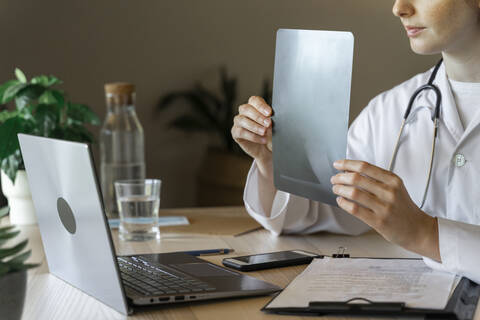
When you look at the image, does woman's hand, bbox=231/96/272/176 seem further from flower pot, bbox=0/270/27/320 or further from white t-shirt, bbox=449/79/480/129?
flower pot, bbox=0/270/27/320

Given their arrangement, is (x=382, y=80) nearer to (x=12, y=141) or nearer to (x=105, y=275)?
(x=12, y=141)

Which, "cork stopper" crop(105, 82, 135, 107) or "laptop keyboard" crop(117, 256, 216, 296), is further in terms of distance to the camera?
"cork stopper" crop(105, 82, 135, 107)

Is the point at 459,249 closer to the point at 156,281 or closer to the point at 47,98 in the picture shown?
the point at 156,281

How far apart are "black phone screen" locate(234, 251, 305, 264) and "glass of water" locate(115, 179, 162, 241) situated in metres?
0.33

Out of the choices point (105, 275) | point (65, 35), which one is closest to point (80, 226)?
point (105, 275)

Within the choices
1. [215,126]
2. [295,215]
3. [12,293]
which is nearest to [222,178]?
[215,126]

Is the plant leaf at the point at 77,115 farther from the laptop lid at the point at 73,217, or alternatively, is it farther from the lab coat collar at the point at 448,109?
the lab coat collar at the point at 448,109

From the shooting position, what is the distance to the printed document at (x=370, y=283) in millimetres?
943

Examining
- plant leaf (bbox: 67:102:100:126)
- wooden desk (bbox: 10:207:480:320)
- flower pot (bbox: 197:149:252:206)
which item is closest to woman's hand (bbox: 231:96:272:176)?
wooden desk (bbox: 10:207:480:320)

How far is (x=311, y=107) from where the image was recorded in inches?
46.9

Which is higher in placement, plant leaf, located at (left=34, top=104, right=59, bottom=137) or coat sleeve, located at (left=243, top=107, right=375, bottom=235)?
plant leaf, located at (left=34, top=104, right=59, bottom=137)

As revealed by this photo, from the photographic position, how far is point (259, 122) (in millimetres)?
1352

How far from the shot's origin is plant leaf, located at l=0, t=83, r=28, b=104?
1705 millimetres

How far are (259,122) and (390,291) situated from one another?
1.65 ft
